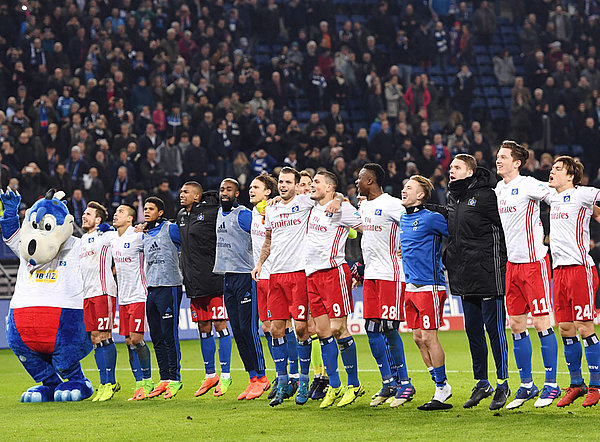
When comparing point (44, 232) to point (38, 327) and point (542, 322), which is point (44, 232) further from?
point (542, 322)

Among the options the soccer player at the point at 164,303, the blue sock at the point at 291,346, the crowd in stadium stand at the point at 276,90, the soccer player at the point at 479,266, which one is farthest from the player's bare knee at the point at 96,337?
the crowd in stadium stand at the point at 276,90

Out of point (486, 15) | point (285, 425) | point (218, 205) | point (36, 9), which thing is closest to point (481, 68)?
point (486, 15)

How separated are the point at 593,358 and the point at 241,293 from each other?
11.4 feet

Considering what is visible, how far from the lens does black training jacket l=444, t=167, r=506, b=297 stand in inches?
335

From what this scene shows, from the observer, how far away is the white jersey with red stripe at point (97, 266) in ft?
34.6

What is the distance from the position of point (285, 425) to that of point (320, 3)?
57.1ft

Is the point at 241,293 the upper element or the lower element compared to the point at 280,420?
upper

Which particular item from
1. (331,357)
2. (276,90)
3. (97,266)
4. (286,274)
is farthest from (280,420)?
(276,90)

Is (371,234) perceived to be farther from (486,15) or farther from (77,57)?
(486,15)

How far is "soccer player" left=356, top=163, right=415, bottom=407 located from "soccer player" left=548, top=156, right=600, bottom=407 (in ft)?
4.70

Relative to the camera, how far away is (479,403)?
888cm

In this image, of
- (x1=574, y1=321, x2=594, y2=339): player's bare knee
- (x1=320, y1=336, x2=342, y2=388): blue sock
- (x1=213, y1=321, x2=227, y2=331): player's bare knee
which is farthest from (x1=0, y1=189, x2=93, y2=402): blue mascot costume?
(x1=574, y1=321, x2=594, y2=339): player's bare knee

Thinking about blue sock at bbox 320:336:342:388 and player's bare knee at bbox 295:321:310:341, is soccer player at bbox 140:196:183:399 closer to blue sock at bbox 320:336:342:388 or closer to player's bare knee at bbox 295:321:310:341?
player's bare knee at bbox 295:321:310:341

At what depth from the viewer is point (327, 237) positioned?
30.3 ft
